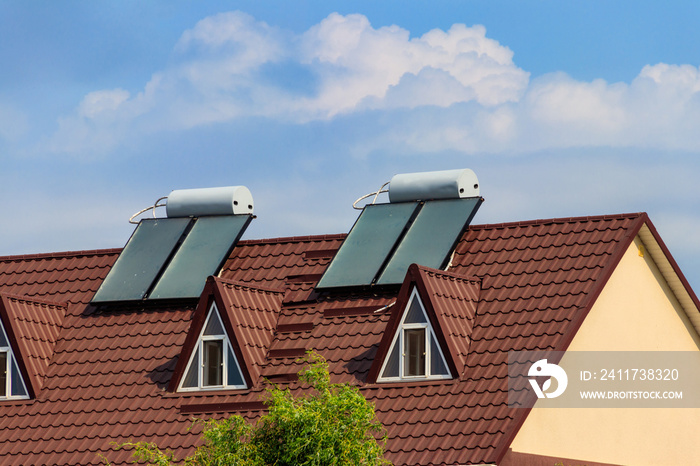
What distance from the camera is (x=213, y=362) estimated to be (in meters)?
23.3

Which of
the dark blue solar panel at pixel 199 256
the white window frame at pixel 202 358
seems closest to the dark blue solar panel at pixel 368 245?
→ the white window frame at pixel 202 358

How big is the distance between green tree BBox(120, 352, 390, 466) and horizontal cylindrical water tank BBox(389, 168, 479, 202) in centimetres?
882

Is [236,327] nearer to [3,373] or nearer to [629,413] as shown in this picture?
[3,373]

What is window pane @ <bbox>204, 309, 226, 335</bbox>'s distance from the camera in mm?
23125

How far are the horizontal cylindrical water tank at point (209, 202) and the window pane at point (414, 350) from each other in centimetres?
638

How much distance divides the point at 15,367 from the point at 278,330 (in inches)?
206

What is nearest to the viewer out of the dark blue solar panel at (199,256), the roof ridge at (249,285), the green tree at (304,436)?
the green tree at (304,436)

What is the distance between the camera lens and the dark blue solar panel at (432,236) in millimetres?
23609

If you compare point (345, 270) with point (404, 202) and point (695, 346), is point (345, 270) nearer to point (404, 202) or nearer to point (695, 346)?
point (404, 202)

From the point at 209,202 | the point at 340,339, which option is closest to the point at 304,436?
the point at 340,339

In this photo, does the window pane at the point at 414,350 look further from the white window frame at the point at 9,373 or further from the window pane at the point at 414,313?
the white window frame at the point at 9,373

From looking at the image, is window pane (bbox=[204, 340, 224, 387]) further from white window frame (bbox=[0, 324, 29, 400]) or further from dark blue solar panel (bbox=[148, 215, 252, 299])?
white window frame (bbox=[0, 324, 29, 400])

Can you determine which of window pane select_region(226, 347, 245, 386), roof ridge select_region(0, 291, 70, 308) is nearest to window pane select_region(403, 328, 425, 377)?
window pane select_region(226, 347, 245, 386)

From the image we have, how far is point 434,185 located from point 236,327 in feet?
17.2
